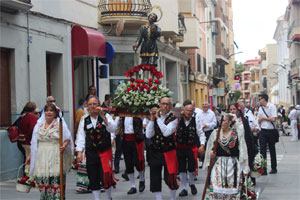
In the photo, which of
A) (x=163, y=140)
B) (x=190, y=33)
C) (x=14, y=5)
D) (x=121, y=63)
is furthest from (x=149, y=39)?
(x=190, y=33)

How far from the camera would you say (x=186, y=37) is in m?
31.4

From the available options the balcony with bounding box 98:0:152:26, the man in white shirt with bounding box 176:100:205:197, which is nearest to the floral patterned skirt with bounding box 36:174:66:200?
the man in white shirt with bounding box 176:100:205:197

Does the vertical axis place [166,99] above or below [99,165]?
above

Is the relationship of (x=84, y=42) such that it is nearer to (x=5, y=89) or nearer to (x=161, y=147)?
(x=5, y=89)

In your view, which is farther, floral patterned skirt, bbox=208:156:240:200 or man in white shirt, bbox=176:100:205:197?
man in white shirt, bbox=176:100:205:197

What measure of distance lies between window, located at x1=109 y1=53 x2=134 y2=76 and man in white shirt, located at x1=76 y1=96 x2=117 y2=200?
1224cm

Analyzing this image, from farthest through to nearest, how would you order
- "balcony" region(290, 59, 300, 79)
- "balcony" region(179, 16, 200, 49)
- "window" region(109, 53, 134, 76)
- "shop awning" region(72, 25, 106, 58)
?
"balcony" region(290, 59, 300, 79)
"balcony" region(179, 16, 200, 49)
"window" region(109, 53, 134, 76)
"shop awning" region(72, 25, 106, 58)

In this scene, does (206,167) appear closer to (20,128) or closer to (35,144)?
(35,144)

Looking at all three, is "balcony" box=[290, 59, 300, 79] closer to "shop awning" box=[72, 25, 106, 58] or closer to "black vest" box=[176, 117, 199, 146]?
"shop awning" box=[72, 25, 106, 58]

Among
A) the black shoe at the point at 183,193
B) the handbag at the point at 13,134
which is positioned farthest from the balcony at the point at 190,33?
the black shoe at the point at 183,193

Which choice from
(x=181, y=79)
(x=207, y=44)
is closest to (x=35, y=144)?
(x=181, y=79)

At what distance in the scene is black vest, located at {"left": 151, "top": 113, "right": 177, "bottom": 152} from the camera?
352 inches

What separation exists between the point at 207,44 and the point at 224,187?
3570 centimetres

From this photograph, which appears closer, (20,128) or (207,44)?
(20,128)
